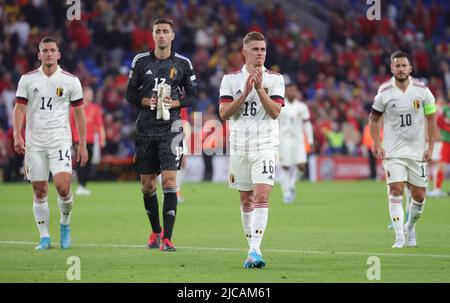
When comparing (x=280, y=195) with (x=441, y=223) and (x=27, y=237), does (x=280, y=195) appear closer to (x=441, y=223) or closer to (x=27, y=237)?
(x=441, y=223)

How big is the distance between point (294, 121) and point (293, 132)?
0.26m

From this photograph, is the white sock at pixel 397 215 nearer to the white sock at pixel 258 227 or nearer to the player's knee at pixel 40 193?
the white sock at pixel 258 227

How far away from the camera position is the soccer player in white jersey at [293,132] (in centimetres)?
2450

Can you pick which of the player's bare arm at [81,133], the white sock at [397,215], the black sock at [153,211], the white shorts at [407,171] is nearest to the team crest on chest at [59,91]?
the player's bare arm at [81,133]

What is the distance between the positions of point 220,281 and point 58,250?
3554mm

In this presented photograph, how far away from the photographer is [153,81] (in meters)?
13.3

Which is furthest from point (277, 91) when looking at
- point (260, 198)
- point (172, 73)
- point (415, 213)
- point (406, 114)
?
point (415, 213)

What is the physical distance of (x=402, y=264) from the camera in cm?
1159

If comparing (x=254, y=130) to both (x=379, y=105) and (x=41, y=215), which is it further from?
(x=41, y=215)

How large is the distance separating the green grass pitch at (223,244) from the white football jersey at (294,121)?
4.86 ft

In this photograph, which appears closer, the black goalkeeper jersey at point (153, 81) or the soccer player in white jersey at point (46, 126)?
the soccer player in white jersey at point (46, 126)

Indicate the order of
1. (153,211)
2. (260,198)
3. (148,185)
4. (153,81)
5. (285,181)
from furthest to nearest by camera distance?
(285,181) < (153,211) < (148,185) < (153,81) < (260,198)

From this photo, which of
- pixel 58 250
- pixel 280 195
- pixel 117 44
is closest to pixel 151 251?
pixel 58 250
